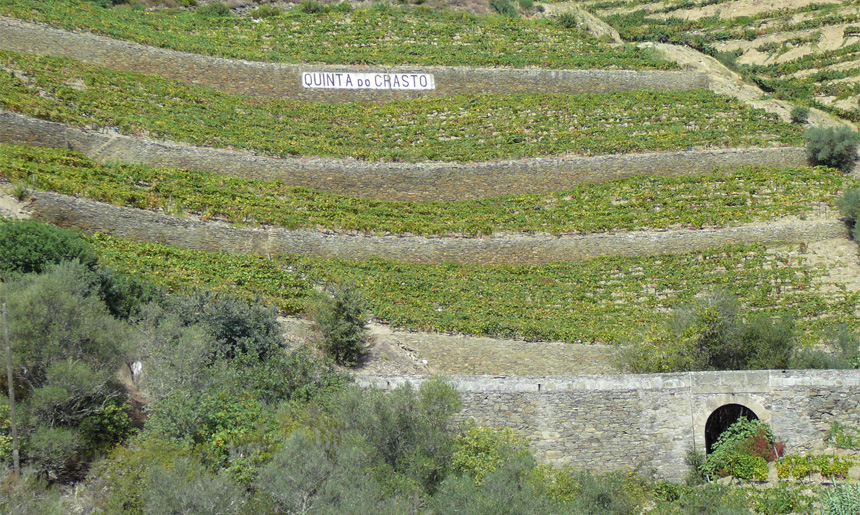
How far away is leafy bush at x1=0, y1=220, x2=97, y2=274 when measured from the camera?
25.4 metres

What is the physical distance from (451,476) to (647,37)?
1579 inches

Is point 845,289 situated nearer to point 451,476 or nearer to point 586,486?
point 586,486

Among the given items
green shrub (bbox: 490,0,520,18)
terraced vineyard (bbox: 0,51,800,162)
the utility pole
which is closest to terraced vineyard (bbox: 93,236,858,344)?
terraced vineyard (bbox: 0,51,800,162)

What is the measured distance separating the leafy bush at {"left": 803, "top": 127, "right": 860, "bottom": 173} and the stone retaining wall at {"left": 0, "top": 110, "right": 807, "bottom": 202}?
0.72m

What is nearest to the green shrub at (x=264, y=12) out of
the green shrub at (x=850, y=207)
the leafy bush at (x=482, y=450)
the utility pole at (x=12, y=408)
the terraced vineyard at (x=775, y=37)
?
the terraced vineyard at (x=775, y=37)

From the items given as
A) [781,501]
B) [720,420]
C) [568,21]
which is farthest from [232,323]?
[568,21]

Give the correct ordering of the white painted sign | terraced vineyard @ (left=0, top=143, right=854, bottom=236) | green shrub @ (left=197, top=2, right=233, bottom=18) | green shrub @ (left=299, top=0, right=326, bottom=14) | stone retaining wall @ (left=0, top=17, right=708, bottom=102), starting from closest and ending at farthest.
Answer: terraced vineyard @ (left=0, top=143, right=854, bottom=236) < stone retaining wall @ (left=0, top=17, right=708, bottom=102) < the white painted sign < green shrub @ (left=197, top=2, right=233, bottom=18) < green shrub @ (left=299, top=0, right=326, bottom=14)

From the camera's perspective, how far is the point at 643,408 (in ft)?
72.7

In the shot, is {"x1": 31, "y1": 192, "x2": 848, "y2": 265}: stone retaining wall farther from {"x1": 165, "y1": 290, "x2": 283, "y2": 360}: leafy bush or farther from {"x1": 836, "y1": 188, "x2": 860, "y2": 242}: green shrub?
{"x1": 165, "y1": 290, "x2": 283, "y2": 360}: leafy bush

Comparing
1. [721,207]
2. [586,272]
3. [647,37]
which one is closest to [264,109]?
[586,272]

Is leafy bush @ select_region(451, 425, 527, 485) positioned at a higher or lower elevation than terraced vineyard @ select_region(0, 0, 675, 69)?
lower

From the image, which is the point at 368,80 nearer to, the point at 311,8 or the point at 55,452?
the point at 311,8

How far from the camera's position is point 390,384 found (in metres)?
22.8

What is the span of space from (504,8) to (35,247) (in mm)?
36420
